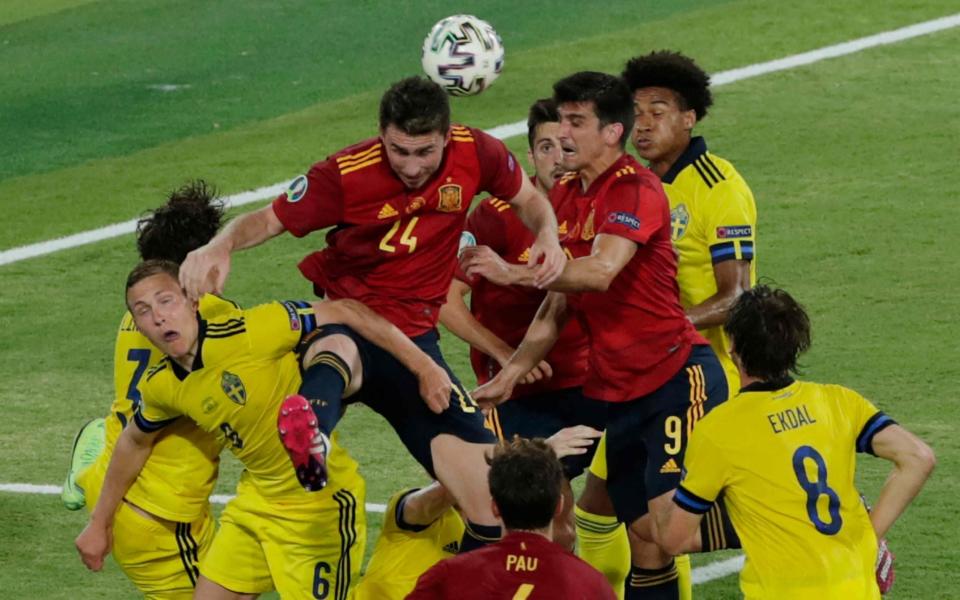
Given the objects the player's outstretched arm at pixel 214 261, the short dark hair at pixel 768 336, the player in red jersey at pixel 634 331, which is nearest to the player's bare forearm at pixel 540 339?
the player in red jersey at pixel 634 331

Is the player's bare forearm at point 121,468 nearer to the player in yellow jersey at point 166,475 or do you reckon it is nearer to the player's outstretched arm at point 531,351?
the player in yellow jersey at point 166,475

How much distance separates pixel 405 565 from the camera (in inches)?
358

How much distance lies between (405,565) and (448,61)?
5485 mm

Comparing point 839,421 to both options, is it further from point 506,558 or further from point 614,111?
point 614,111

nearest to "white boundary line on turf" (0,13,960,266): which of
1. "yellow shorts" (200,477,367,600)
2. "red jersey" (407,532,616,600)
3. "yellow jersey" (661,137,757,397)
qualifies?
"yellow jersey" (661,137,757,397)

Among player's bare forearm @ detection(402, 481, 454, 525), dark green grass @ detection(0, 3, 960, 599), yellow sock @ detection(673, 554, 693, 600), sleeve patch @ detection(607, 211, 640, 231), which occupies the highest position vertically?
sleeve patch @ detection(607, 211, 640, 231)

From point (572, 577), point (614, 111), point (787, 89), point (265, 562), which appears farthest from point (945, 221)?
point (572, 577)

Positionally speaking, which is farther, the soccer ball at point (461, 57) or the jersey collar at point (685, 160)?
the soccer ball at point (461, 57)

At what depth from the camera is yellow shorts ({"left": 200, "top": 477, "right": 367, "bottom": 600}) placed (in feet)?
27.8

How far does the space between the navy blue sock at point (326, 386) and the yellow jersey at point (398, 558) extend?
1025mm

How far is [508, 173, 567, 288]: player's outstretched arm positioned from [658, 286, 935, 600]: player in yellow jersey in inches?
44.8

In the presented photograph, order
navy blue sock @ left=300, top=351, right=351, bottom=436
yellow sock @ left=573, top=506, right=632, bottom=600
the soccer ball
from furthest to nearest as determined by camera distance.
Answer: the soccer ball → yellow sock @ left=573, top=506, right=632, bottom=600 → navy blue sock @ left=300, top=351, right=351, bottom=436

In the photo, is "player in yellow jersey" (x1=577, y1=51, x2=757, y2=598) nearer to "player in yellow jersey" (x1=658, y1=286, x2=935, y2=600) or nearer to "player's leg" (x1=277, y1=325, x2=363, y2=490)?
"player's leg" (x1=277, y1=325, x2=363, y2=490)

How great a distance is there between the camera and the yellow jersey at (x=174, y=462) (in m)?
8.55
